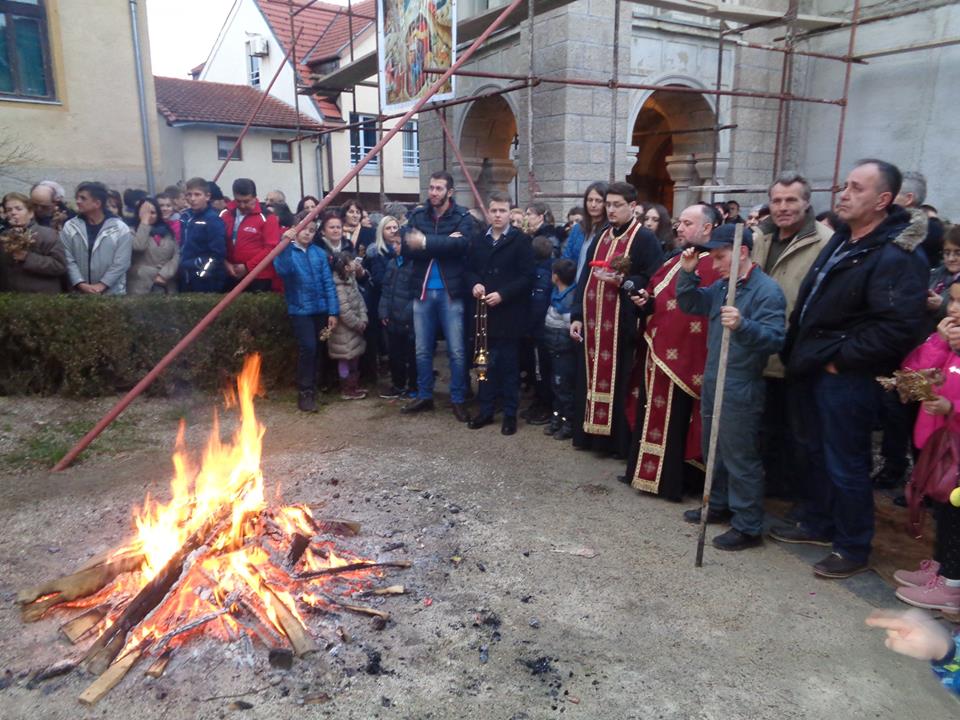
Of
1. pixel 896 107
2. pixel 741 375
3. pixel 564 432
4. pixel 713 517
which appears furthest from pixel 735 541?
pixel 896 107

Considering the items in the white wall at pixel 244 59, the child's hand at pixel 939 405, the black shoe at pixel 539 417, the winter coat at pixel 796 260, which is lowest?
the black shoe at pixel 539 417

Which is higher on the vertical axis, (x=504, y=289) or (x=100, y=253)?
(x=100, y=253)

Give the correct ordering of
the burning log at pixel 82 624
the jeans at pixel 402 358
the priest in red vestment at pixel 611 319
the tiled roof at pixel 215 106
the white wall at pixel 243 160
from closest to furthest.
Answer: the burning log at pixel 82 624
the priest in red vestment at pixel 611 319
the jeans at pixel 402 358
the tiled roof at pixel 215 106
the white wall at pixel 243 160

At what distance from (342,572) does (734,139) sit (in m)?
10.1

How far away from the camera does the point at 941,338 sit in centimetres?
363

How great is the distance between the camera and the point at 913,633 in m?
3.39

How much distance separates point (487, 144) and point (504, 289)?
7.27 m

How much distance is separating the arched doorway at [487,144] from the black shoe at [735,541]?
9.13 metres

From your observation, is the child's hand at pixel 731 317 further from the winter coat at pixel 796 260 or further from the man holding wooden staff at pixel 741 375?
the winter coat at pixel 796 260

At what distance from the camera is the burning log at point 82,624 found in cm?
322

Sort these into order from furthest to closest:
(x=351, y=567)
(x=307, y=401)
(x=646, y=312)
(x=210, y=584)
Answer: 1. (x=307, y=401)
2. (x=646, y=312)
3. (x=351, y=567)
4. (x=210, y=584)

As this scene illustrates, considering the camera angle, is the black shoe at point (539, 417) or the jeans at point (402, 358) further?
the jeans at point (402, 358)

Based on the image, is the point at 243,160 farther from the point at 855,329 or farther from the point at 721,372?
the point at 855,329

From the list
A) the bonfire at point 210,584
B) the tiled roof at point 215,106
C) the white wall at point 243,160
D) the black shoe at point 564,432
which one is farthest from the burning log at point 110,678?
the white wall at point 243,160
